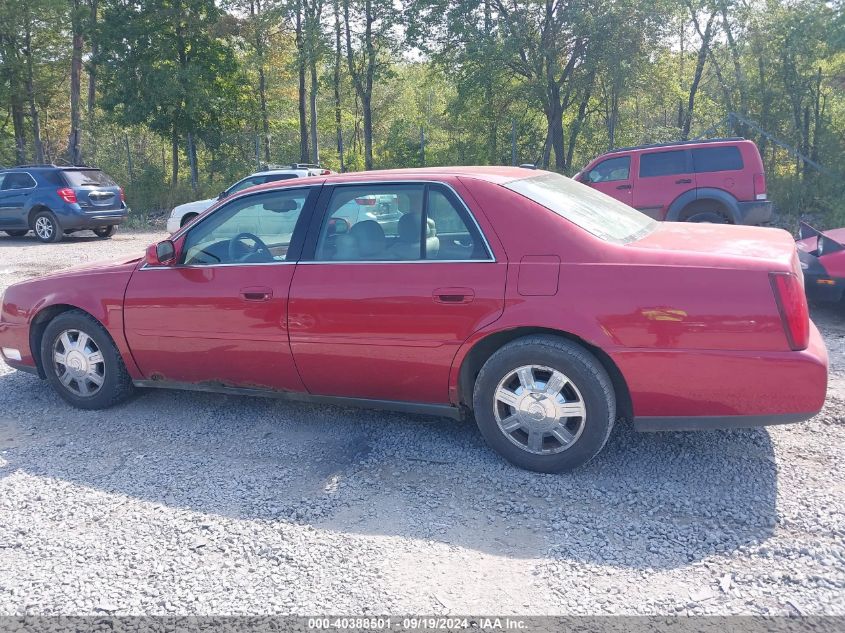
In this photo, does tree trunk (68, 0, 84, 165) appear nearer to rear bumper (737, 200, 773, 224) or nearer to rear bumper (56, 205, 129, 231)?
rear bumper (56, 205, 129, 231)

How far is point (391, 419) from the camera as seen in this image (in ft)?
15.1

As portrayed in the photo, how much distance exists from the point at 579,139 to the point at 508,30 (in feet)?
13.1

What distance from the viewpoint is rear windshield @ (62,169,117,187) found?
15.4 m

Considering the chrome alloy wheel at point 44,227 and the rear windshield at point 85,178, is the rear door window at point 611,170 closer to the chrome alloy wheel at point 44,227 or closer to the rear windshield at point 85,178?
the rear windshield at point 85,178

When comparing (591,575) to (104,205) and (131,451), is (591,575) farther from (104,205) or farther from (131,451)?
(104,205)

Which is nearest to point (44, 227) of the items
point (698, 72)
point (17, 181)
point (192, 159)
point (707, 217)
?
point (17, 181)

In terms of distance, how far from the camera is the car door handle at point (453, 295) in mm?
3695

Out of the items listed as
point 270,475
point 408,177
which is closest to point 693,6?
point 408,177

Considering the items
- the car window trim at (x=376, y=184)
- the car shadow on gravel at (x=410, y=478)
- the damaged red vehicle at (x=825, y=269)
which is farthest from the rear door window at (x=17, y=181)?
the damaged red vehicle at (x=825, y=269)

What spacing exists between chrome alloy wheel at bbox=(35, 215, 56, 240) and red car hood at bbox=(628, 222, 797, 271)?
49.3ft

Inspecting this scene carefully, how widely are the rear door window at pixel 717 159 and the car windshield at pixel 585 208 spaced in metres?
7.38

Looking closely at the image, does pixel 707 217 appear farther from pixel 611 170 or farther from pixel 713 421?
pixel 713 421

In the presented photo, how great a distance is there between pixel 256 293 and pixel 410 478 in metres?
1.47

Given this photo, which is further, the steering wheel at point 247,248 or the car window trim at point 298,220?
the steering wheel at point 247,248
